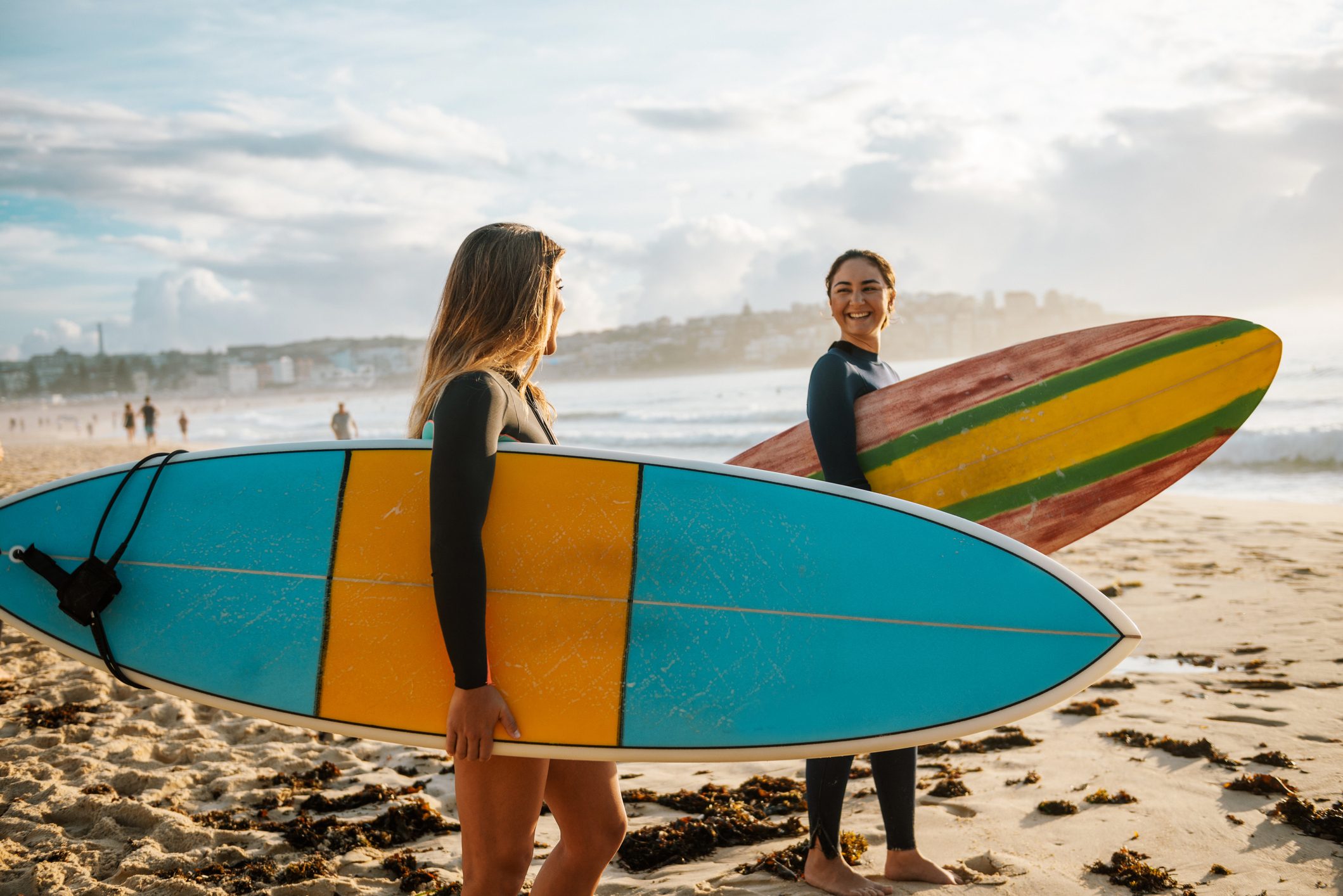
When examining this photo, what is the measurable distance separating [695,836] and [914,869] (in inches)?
25.5

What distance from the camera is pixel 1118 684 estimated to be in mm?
3604

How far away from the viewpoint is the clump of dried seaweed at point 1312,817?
218cm

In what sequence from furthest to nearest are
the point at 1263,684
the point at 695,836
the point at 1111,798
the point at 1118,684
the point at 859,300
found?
the point at 1118,684
the point at 1263,684
the point at 1111,798
the point at 695,836
the point at 859,300

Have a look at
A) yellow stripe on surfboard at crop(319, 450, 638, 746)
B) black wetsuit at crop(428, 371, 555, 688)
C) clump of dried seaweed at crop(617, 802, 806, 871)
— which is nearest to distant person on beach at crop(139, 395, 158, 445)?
clump of dried seaweed at crop(617, 802, 806, 871)

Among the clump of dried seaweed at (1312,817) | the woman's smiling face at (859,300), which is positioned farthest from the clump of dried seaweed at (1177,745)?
the woman's smiling face at (859,300)

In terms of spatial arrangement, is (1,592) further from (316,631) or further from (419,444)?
(419,444)

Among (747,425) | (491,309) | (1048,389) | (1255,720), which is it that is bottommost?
(1255,720)

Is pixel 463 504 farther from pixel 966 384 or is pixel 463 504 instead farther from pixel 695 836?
pixel 966 384

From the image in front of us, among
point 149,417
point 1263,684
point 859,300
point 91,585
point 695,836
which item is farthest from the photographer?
point 149,417

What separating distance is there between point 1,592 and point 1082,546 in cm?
703

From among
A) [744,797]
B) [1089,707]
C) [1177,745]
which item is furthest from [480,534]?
[1089,707]

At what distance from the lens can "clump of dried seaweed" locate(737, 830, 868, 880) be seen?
218 centimetres

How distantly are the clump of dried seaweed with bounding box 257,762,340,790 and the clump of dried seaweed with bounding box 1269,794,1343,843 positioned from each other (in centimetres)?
298

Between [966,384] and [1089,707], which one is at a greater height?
[966,384]
